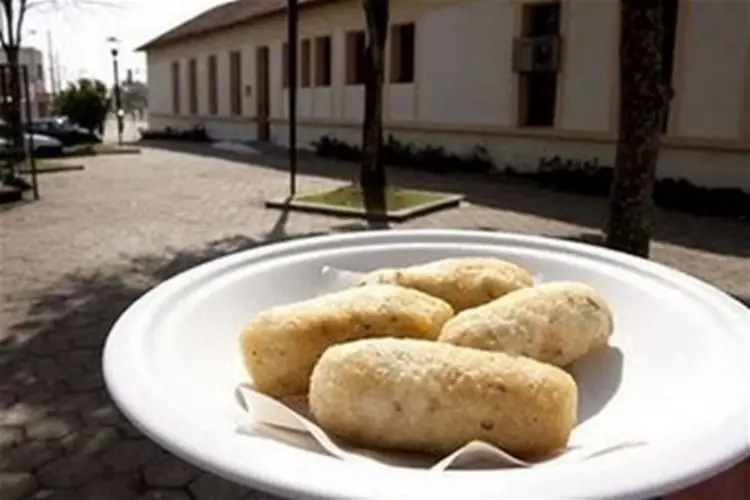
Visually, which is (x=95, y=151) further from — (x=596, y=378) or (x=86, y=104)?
(x=596, y=378)

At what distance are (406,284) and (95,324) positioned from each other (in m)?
4.49

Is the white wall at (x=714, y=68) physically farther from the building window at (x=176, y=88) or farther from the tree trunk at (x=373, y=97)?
the building window at (x=176, y=88)

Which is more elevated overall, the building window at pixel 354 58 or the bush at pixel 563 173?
the building window at pixel 354 58

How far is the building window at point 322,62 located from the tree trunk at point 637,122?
16.3 meters

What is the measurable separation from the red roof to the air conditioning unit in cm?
717

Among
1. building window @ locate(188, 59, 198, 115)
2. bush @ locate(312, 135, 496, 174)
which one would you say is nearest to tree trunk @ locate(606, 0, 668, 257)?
bush @ locate(312, 135, 496, 174)

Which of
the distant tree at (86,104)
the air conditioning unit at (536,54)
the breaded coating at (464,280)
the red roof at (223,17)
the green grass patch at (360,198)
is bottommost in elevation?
the green grass patch at (360,198)

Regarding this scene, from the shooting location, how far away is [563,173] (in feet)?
45.2

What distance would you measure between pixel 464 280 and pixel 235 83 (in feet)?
87.9

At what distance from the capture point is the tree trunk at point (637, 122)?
5.54 meters

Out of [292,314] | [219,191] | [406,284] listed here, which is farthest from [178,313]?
[219,191]

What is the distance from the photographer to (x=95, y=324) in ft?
17.4

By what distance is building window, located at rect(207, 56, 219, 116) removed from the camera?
28.3 m

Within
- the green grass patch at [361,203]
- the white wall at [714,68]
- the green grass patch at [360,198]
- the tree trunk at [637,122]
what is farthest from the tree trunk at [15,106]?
the white wall at [714,68]
